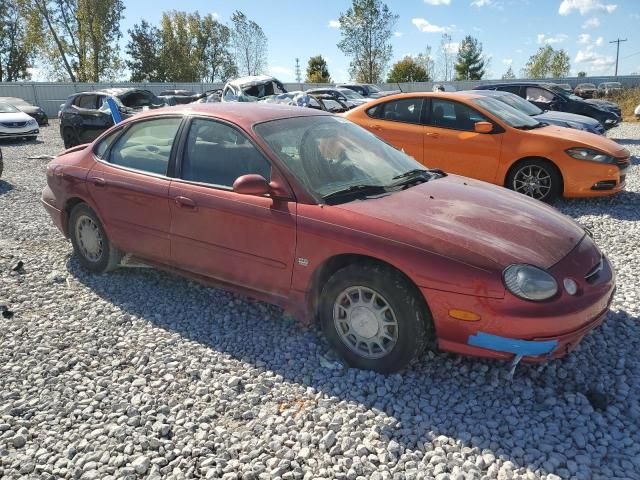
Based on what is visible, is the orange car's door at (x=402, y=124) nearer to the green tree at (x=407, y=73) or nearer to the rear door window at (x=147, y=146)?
the rear door window at (x=147, y=146)

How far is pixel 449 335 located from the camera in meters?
2.84

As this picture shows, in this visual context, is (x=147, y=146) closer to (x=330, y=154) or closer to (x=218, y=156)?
(x=218, y=156)

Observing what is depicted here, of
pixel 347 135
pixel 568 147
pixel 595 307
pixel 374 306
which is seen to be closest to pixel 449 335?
pixel 374 306

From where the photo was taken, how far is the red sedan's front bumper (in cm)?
266

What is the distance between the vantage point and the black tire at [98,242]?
4.54 metres

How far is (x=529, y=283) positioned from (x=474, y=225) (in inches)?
19.5

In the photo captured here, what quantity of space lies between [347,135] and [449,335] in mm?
1859

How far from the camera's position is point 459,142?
7211 millimetres

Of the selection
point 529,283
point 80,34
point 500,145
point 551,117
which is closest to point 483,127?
point 500,145

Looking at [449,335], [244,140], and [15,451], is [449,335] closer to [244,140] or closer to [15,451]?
[244,140]

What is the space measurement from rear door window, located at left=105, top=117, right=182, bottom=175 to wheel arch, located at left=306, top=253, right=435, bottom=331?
1.60 meters

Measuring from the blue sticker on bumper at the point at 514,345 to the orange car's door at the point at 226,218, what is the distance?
1.26 metres

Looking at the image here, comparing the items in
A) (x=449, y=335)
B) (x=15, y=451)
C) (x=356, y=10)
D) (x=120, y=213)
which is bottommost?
(x=15, y=451)

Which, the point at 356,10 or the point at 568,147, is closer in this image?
the point at 568,147
